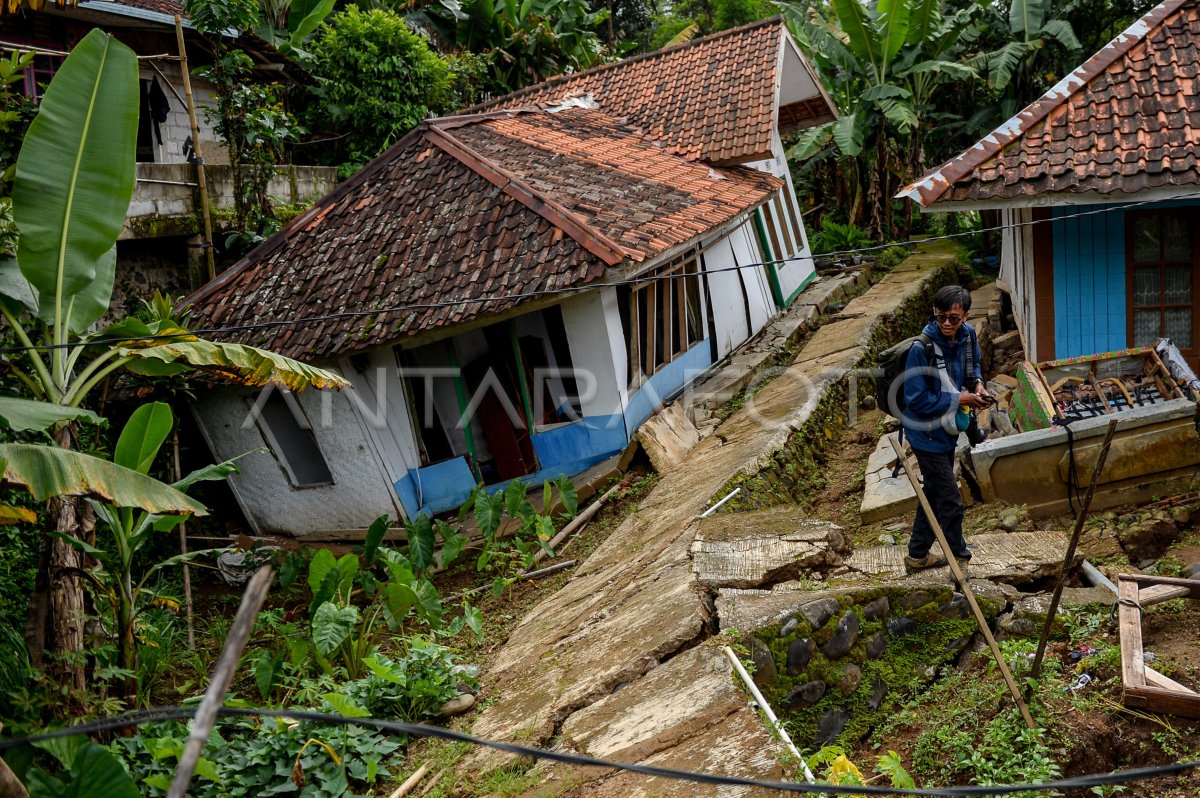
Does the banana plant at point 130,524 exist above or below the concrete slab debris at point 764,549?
above

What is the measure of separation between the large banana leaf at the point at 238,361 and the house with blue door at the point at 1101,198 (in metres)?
5.33

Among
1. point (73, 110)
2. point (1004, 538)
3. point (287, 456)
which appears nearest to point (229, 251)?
point (287, 456)

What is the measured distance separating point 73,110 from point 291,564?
4574 mm

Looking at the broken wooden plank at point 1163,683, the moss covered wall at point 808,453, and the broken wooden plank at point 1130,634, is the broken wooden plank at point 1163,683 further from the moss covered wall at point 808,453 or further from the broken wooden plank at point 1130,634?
the moss covered wall at point 808,453

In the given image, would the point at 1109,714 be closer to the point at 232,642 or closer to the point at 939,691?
the point at 939,691

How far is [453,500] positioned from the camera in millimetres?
10953

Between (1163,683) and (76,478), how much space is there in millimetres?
5539

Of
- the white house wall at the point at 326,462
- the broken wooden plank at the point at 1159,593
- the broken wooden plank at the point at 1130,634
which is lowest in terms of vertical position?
the white house wall at the point at 326,462

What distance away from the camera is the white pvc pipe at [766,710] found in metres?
4.21

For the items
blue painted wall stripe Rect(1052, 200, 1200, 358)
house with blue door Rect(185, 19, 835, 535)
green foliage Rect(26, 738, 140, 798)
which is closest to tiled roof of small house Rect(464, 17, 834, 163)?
house with blue door Rect(185, 19, 835, 535)

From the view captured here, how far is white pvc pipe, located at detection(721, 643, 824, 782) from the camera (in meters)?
4.21

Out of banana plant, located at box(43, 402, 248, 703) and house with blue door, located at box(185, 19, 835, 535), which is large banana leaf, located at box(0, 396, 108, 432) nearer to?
banana plant, located at box(43, 402, 248, 703)

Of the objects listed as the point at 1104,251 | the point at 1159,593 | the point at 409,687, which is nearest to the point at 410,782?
the point at 409,687

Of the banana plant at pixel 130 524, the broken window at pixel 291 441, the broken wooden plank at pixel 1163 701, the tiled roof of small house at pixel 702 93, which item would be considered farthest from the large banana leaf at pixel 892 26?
the broken wooden plank at pixel 1163 701
